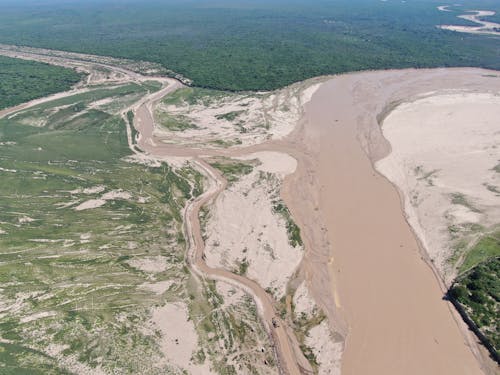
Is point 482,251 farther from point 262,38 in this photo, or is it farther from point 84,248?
point 262,38

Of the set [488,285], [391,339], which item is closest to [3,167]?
[391,339]

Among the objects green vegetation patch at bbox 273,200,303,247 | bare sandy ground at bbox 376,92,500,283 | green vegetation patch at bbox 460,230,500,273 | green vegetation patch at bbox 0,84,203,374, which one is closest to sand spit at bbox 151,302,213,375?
green vegetation patch at bbox 0,84,203,374

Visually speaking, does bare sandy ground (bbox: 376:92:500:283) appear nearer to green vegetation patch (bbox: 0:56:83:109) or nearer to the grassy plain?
the grassy plain

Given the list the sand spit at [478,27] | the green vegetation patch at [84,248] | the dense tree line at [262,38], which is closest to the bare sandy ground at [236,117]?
the dense tree line at [262,38]

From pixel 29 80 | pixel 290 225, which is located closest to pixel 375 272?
pixel 290 225

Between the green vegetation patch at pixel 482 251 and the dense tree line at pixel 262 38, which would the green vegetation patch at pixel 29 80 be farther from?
the green vegetation patch at pixel 482 251

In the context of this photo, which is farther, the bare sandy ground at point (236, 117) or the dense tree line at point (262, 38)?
the dense tree line at point (262, 38)
